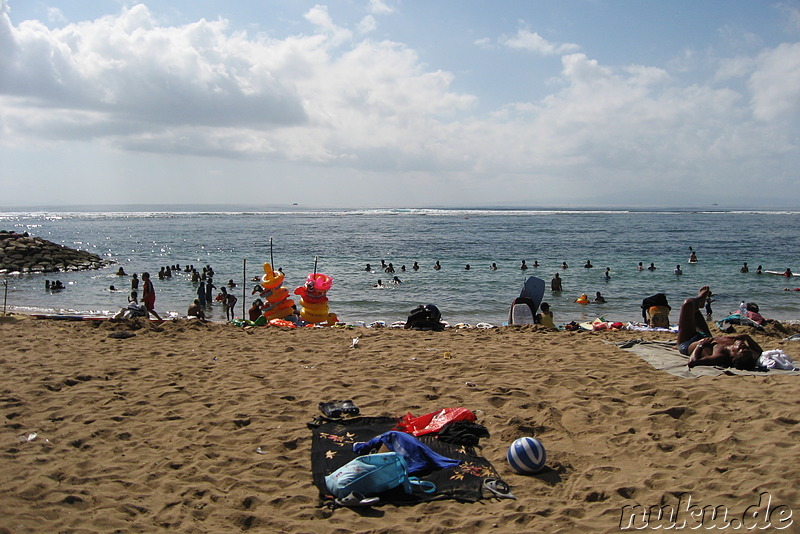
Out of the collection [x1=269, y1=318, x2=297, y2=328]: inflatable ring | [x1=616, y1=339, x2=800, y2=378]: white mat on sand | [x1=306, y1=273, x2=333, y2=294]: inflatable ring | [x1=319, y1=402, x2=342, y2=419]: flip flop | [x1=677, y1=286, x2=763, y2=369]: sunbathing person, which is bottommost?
[x1=269, y1=318, x2=297, y2=328]: inflatable ring

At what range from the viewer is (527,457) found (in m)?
5.23

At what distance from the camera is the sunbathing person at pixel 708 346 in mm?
8188

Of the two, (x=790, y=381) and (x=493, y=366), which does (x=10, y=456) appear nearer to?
(x=493, y=366)

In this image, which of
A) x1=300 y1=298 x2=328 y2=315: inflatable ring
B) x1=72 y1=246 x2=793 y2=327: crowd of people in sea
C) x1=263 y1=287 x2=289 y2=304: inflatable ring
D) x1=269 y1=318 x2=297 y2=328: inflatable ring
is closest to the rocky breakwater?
x1=72 y1=246 x2=793 y2=327: crowd of people in sea

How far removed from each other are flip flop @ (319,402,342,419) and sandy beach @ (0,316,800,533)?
0.27m

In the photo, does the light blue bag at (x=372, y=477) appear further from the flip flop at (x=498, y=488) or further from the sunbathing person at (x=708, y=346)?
the sunbathing person at (x=708, y=346)

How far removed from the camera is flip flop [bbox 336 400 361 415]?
6656 mm

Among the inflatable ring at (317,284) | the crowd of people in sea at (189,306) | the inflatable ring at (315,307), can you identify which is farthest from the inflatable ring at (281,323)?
the crowd of people in sea at (189,306)

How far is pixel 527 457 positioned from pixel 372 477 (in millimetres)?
1561

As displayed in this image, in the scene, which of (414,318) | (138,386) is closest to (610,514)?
(138,386)

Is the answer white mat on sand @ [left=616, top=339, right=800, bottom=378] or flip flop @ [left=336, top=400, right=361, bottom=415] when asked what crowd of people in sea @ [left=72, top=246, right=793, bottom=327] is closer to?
white mat on sand @ [left=616, top=339, right=800, bottom=378]

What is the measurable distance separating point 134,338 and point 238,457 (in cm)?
622

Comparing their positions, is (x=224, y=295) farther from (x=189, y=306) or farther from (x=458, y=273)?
(x=458, y=273)

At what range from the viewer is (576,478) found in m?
5.14
